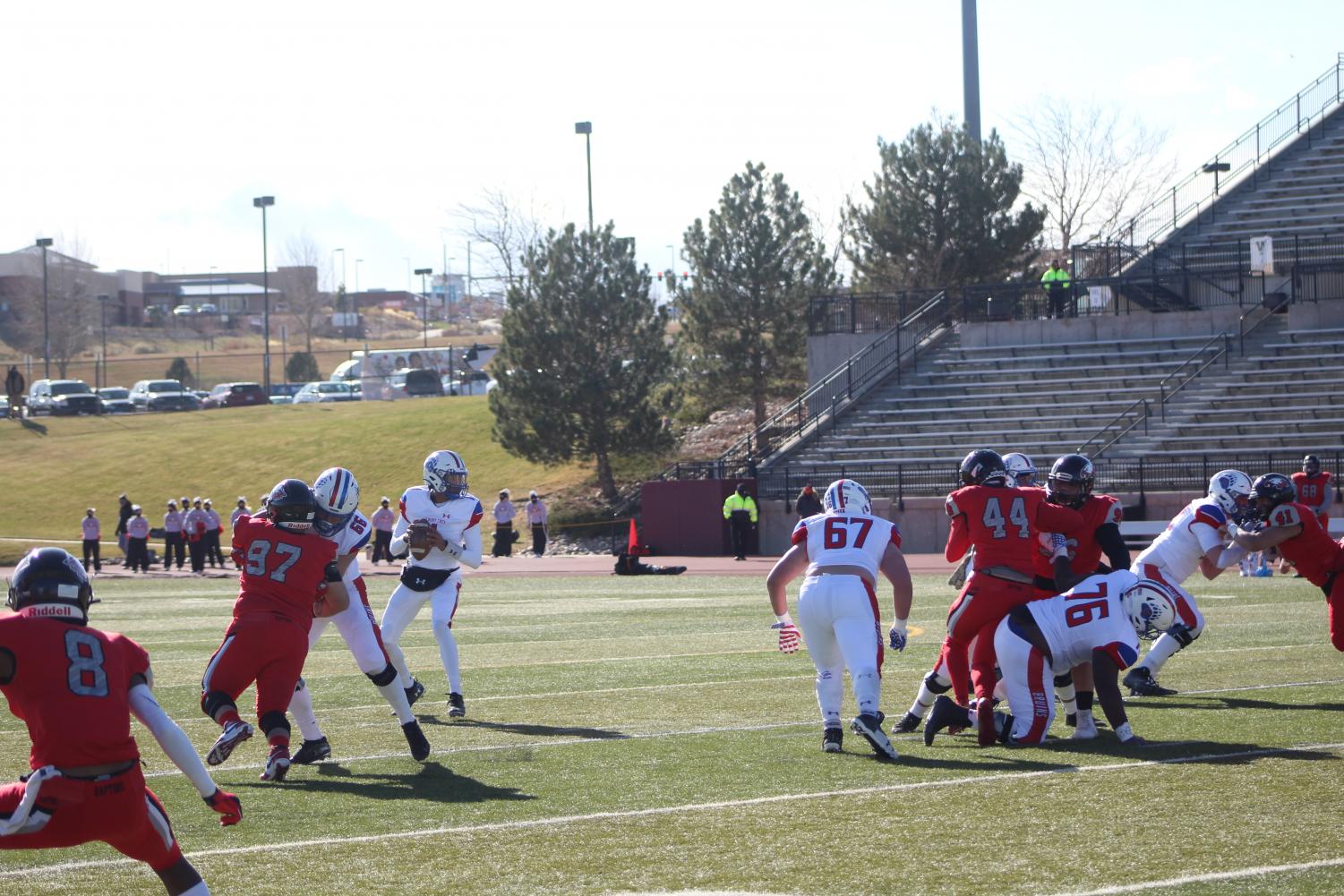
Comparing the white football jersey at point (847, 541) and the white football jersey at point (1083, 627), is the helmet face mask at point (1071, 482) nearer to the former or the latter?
the white football jersey at point (1083, 627)

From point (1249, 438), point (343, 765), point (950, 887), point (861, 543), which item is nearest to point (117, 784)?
point (950, 887)

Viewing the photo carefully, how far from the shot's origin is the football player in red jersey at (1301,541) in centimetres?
1025

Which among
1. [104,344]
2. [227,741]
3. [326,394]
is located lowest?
[227,741]

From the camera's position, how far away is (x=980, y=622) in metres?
9.13

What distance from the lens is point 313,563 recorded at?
328 inches

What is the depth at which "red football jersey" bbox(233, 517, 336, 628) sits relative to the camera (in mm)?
8258

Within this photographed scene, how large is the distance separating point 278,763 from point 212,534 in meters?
26.7

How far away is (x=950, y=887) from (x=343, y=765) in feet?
13.9

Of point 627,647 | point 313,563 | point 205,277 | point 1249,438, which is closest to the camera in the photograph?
point 313,563

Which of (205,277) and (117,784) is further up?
(205,277)

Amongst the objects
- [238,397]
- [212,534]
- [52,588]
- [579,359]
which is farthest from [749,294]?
[52,588]

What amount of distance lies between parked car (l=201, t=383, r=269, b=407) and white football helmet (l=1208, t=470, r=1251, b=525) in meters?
57.7

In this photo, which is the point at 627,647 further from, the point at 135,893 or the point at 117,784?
the point at 117,784

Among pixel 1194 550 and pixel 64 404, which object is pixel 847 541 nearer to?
pixel 1194 550
